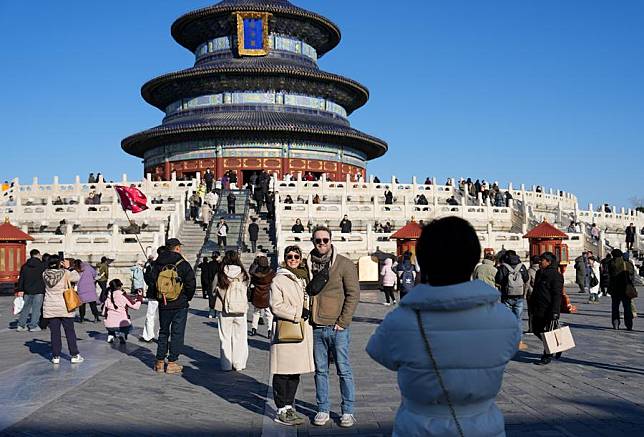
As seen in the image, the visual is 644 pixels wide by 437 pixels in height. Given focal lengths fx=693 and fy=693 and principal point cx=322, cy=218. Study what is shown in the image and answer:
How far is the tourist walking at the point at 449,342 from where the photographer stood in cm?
295

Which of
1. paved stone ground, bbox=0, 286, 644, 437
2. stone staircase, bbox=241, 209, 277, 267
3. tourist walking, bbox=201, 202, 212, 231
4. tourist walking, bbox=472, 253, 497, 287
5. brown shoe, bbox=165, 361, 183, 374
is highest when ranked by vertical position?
tourist walking, bbox=201, 202, 212, 231

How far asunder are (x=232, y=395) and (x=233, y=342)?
1.66 m

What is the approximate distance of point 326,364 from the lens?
6.46 metres

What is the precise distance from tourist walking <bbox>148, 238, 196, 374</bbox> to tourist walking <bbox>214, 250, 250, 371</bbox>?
54 cm

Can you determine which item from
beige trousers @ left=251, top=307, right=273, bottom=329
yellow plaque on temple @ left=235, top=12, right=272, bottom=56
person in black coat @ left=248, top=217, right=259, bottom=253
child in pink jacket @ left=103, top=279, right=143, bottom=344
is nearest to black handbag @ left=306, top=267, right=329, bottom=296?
beige trousers @ left=251, top=307, right=273, bottom=329

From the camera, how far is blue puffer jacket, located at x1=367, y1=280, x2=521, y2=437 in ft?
9.66

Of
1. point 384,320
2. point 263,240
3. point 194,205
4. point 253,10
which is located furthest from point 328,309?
point 253,10

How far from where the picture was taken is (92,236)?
2331 cm

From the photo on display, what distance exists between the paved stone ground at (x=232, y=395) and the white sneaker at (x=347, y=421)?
11 cm

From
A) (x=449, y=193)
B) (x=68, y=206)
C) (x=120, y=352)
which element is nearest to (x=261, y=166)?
(x=449, y=193)

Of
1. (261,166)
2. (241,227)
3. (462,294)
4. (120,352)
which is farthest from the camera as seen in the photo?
(261,166)

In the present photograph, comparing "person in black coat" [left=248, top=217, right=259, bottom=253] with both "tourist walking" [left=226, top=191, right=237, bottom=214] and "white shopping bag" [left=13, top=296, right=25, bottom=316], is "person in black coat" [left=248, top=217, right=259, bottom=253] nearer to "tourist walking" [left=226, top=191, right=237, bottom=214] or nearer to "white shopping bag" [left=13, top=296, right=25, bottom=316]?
"tourist walking" [left=226, top=191, right=237, bottom=214]

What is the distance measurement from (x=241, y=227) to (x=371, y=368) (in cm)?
1733

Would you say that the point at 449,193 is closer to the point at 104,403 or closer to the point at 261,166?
the point at 261,166
